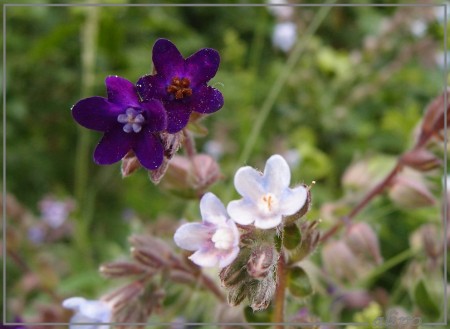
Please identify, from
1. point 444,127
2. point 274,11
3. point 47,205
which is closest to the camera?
point 444,127

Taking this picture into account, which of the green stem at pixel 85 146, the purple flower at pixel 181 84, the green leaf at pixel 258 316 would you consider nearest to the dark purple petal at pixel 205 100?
the purple flower at pixel 181 84

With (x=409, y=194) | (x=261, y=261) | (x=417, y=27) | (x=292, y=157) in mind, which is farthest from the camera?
(x=417, y=27)

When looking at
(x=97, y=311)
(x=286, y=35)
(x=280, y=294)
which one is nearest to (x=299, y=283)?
(x=280, y=294)

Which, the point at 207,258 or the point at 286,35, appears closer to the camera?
the point at 207,258

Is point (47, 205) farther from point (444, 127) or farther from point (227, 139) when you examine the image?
point (444, 127)

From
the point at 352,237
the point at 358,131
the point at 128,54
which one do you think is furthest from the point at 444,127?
the point at 128,54

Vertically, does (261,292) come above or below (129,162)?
below

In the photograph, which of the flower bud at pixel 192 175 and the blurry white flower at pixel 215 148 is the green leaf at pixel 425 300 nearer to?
the flower bud at pixel 192 175

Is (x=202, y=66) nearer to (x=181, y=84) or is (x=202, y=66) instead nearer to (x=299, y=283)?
(x=181, y=84)
